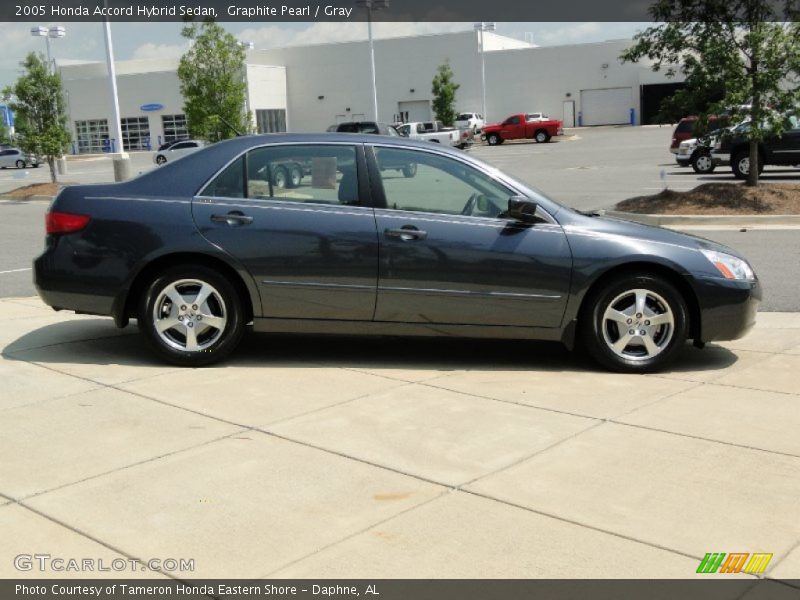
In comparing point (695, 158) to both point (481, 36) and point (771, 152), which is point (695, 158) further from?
point (481, 36)

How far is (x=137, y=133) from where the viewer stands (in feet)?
247

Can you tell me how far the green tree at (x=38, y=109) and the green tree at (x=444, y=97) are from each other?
129 ft

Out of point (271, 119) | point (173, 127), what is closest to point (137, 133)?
point (173, 127)

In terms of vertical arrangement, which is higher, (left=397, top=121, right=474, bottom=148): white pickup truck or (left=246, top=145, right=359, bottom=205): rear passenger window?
(left=397, top=121, right=474, bottom=148): white pickup truck

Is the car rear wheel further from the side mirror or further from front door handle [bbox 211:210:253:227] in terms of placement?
front door handle [bbox 211:210:253:227]

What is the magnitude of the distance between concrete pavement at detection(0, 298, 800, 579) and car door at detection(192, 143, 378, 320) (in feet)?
1.62

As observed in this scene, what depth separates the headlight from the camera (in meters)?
6.29

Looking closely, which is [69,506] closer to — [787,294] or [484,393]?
[484,393]

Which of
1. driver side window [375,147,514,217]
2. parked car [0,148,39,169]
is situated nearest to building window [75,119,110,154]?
parked car [0,148,39,169]

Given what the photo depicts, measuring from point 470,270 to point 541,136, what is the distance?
51971 mm

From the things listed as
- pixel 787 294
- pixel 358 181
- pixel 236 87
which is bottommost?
pixel 787 294

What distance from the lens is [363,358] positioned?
671 cm

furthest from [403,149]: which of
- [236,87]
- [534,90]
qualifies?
[534,90]

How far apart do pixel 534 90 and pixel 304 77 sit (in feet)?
61.8
